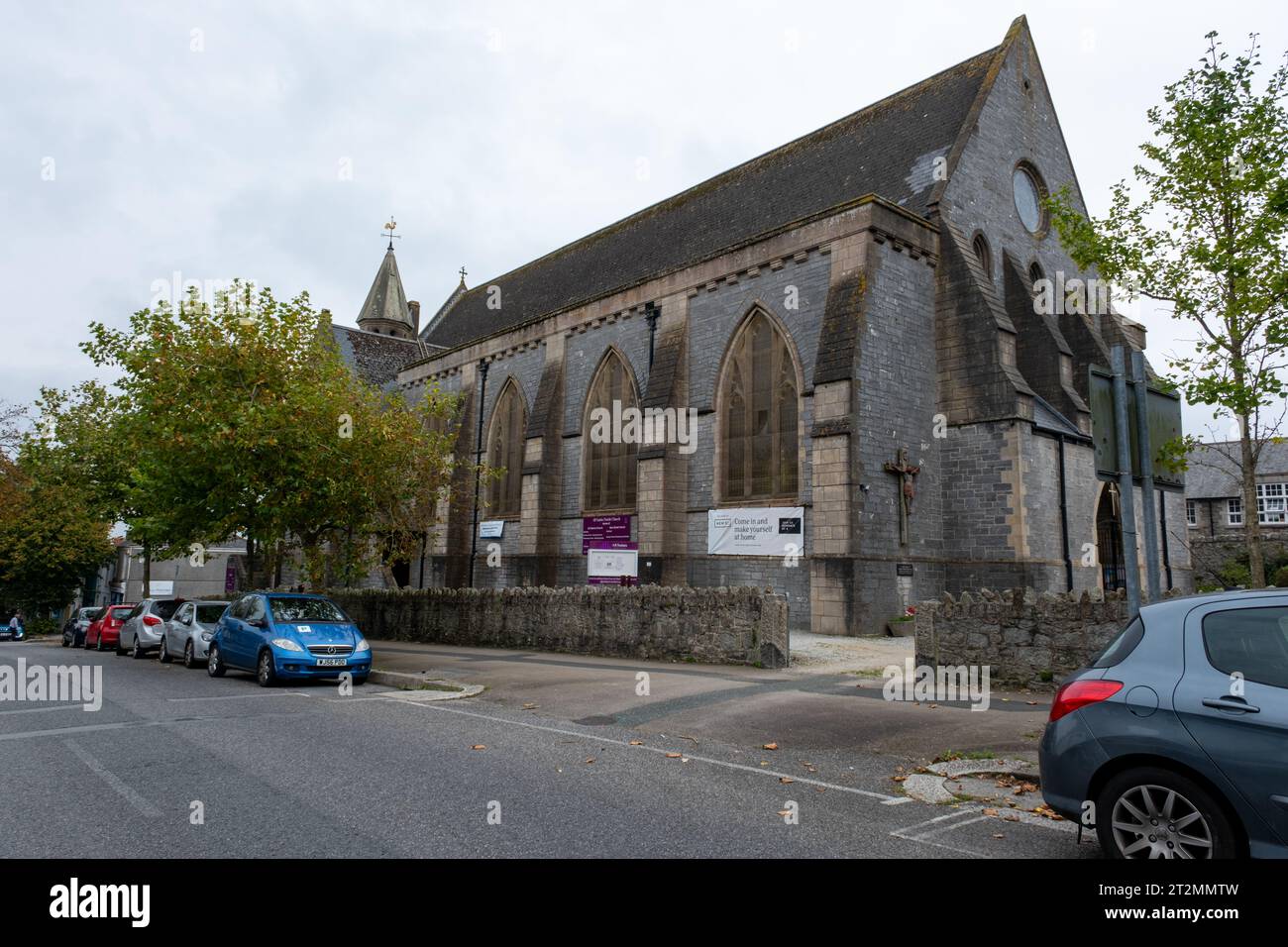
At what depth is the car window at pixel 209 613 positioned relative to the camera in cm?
1702

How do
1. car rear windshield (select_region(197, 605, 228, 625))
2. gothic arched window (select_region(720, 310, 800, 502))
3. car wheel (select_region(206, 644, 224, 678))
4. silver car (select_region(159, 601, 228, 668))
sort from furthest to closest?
gothic arched window (select_region(720, 310, 800, 502)) → car rear windshield (select_region(197, 605, 228, 625)) → silver car (select_region(159, 601, 228, 668)) → car wheel (select_region(206, 644, 224, 678))

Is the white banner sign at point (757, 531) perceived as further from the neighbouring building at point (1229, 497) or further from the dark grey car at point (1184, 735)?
the neighbouring building at point (1229, 497)

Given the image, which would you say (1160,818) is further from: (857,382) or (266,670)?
(857,382)

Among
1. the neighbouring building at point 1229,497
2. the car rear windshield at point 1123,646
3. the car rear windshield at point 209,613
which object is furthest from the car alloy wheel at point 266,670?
the neighbouring building at point 1229,497

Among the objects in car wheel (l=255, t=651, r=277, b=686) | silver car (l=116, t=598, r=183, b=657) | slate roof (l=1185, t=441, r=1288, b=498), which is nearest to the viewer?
car wheel (l=255, t=651, r=277, b=686)

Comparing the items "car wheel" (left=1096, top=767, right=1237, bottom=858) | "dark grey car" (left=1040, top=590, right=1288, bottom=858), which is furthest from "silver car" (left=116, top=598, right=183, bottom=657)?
"car wheel" (left=1096, top=767, right=1237, bottom=858)

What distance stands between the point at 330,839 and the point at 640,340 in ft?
73.8

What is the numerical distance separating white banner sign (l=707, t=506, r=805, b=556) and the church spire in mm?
42724

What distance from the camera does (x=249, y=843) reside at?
15.0 feet

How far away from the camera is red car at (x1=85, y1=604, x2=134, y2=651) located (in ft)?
74.4

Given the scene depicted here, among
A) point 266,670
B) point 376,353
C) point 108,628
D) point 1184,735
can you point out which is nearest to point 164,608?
point 108,628

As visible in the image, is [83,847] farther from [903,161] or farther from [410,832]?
[903,161]

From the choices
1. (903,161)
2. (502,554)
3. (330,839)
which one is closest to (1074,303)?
(903,161)

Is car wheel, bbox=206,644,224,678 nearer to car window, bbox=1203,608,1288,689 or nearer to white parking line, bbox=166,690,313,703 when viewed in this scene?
white parking line, bbox=166,690,313,703
